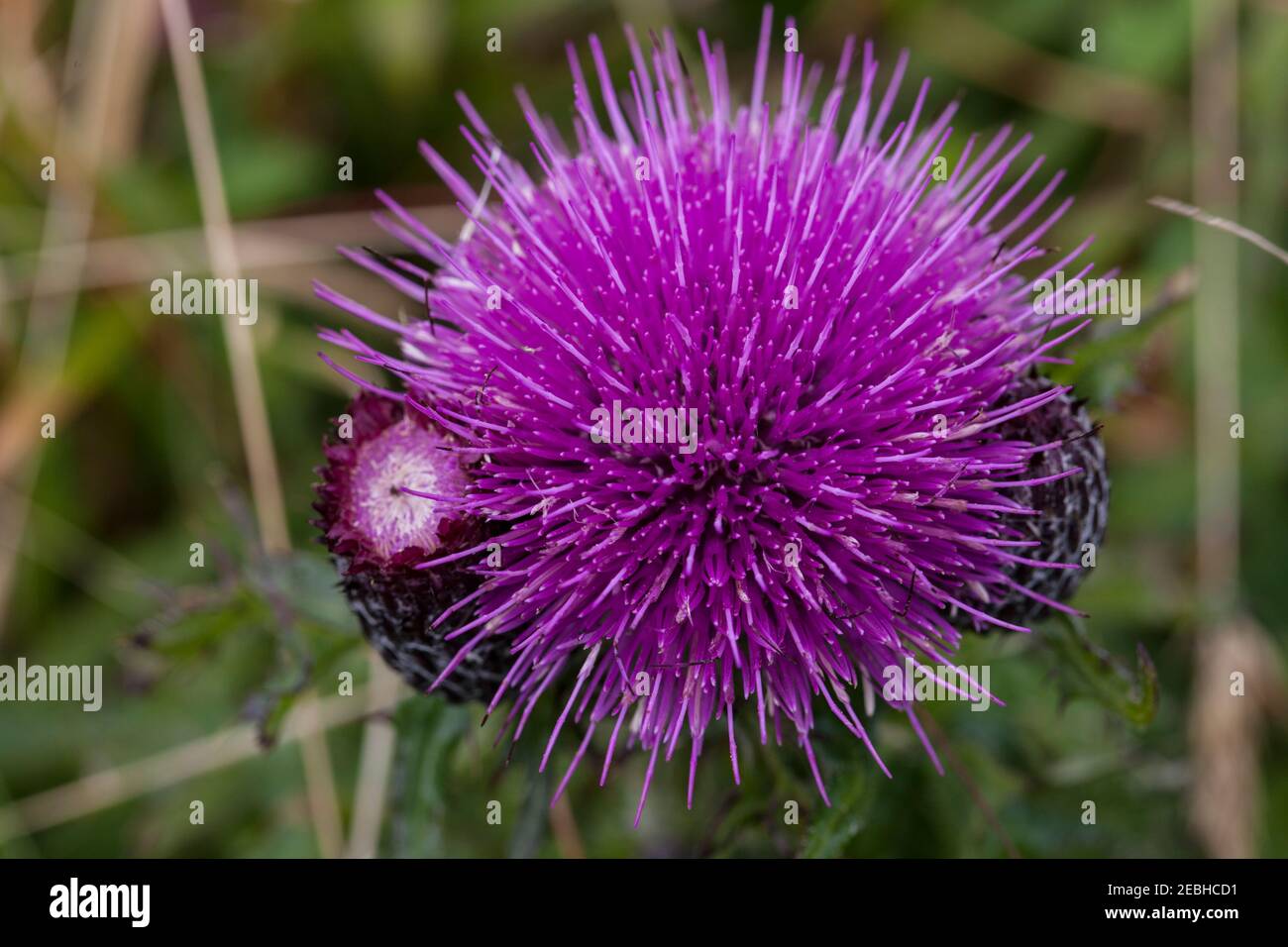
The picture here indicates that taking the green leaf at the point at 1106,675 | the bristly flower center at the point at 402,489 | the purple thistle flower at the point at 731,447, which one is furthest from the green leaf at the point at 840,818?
the bristly flower center at the point at 402,489

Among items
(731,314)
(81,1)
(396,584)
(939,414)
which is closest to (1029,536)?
(939,414)

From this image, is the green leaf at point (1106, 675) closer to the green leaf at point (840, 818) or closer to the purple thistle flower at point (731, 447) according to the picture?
the purple thistle flower at point (731, 447)

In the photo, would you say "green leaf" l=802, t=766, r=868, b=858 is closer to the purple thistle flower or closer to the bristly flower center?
the purple thistle flower

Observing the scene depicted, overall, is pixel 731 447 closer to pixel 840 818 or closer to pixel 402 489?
pixel 402 489

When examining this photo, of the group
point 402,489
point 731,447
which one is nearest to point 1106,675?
point 731,447
